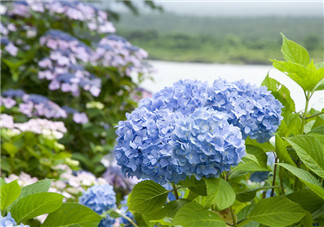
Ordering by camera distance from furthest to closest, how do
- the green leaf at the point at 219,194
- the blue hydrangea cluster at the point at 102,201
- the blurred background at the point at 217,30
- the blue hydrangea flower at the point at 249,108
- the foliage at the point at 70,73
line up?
1. the blurred background at the point at 217,30
2. the foliage at the point at 70,73
3. the blue hydrangea cluster at the point at 102,201
4. the blue hydrangea flower at the point at 249,108
5. the green leaf at the point at 219,194

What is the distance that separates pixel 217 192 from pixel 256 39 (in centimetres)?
585

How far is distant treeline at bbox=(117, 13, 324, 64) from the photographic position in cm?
552

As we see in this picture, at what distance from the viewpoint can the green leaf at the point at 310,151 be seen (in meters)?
0.74

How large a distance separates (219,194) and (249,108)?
7.3 inches

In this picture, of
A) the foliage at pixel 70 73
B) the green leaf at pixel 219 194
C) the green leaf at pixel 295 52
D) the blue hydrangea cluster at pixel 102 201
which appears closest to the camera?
the green leaf at pixel 219 194

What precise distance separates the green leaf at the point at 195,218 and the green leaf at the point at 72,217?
188 millimetres

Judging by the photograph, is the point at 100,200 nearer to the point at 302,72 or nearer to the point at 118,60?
the point at 302,72

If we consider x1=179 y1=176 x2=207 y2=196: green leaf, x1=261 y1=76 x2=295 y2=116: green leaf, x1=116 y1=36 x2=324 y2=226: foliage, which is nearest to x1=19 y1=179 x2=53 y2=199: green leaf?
x1=116 y1=36 x2=324 y2=226: foliage

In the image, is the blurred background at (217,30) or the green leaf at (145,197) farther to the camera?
the blurred background at (217,30)

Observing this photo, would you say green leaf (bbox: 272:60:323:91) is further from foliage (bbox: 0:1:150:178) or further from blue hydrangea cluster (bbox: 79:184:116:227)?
foliage (bbox: 0:1:150:178)

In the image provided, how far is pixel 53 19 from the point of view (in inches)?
115

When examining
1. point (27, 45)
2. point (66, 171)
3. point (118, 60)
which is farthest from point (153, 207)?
point (27, 45)

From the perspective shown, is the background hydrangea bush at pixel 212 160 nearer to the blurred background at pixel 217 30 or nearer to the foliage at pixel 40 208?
the foliage at pixel 40 208

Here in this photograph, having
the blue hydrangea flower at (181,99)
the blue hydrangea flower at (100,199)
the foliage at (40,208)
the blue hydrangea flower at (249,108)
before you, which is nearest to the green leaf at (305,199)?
the blue hydrangea flower at (249,108)
